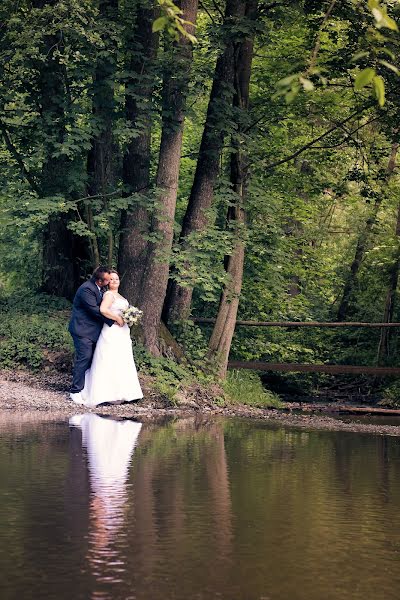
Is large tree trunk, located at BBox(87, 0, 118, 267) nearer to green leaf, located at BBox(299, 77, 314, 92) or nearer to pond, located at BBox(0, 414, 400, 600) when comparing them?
pond, located at BBox(0, 414, 400, 600)

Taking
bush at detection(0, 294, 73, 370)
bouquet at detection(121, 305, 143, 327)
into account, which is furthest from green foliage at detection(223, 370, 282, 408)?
bouquet at detection(121, 305, 143, 327)

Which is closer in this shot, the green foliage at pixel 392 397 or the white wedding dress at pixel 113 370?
the white wedding dress at pixel 113 370

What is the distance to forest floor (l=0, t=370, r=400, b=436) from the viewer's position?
17188mm

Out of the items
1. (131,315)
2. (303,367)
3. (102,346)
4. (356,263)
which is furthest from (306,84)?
(356,263)

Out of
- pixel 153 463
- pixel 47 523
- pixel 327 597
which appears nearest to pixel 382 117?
pixel 153 463

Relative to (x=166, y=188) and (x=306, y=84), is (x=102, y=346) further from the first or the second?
(x=306, y=84)

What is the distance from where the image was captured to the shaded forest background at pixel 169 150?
20422 mm

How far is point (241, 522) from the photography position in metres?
8.07

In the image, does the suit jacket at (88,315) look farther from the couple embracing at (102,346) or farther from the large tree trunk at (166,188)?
the large tree trunk at (166,188)

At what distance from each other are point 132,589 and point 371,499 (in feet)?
13.4

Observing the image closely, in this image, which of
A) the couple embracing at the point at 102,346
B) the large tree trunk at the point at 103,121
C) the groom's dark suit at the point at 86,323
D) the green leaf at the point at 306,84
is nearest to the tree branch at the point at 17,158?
the large tree trunk at the point at 103,121

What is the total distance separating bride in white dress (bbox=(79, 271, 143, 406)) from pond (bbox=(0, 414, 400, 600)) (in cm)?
442

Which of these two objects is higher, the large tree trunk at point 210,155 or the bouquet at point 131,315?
the large tree trunk at point 210,155

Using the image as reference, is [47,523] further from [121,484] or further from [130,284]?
[130,284]
